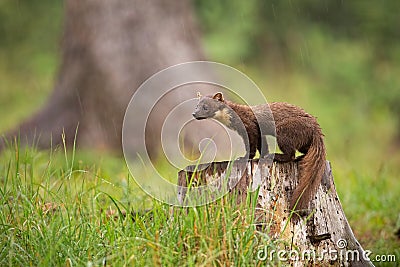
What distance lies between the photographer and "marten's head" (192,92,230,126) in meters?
3.91

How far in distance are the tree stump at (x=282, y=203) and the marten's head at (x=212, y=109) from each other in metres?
0.34

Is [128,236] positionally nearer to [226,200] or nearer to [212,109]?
[226,200]

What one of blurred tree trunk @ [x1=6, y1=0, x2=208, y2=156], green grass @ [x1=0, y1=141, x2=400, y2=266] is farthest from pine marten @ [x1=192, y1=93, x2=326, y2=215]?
blurred tree trunk @ [x1=6, y1=0, x2=208, y2=156]

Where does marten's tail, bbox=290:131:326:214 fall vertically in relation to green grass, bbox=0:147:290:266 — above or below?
above

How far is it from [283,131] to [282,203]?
0.45m

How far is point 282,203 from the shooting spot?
150 inches

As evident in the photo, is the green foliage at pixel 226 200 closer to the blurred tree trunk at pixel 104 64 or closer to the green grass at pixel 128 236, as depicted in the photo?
the green grass at pixel 128 236

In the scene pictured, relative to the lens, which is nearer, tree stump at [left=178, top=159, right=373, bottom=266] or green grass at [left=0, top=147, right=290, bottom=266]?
green grass at [left=0, top=147, right=290, bottom=266]

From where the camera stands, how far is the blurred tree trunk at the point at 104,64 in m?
7.86

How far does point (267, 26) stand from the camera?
635 inches

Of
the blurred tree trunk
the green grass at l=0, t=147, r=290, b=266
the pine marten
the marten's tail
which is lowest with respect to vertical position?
the green grass at l=0, t=147, r=290, b=266

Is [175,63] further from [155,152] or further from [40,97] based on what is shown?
[40,97]

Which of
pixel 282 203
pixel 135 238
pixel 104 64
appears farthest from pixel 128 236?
pixel 104 64

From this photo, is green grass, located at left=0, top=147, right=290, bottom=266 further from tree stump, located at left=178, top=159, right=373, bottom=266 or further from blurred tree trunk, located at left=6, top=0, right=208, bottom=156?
blurred tree trunk, located at left=6, top=0, right=208, bottom=156
